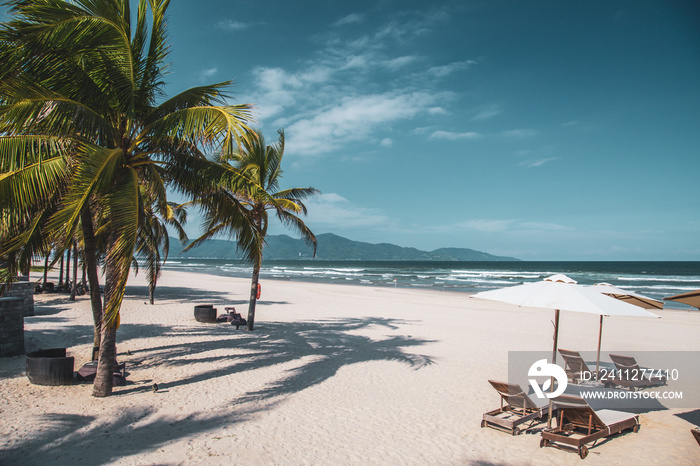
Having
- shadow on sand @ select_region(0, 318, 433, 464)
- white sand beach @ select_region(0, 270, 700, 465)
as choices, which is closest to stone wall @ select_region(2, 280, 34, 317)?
white sand beach @ select_region(0, 270, 700, 465)

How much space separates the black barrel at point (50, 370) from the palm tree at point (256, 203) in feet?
10.6

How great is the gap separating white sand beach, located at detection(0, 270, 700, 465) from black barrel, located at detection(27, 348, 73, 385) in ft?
0.57

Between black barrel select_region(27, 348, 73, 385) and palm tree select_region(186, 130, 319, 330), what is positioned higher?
palm tree select_region(186, 130, 319, 330)

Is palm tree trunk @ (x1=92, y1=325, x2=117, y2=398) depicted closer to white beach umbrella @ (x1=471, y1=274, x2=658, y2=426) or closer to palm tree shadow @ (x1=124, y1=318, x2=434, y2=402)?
palm tree shadow @ (x1=124, y1=318, x2=434, y2=402)

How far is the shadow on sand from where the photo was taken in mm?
4578

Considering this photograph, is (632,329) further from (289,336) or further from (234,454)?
(234,454)

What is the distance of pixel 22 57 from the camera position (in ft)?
16.2

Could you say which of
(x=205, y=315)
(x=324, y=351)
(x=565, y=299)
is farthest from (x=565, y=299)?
(x=205, y=315)

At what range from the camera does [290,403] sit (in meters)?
6.25

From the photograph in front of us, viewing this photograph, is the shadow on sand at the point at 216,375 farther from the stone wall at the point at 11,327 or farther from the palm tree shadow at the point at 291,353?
the stone wall at the point at 11,327

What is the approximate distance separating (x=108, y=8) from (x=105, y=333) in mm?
4486

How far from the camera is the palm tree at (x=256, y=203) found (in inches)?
268

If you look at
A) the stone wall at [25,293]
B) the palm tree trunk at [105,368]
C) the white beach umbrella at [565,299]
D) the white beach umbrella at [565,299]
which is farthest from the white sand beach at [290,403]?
the white beach umbrella at [565,299]

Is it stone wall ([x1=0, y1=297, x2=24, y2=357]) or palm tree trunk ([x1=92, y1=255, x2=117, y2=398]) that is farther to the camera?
stone wall ([x1=0, y1=297, x2=24, y2=357])
